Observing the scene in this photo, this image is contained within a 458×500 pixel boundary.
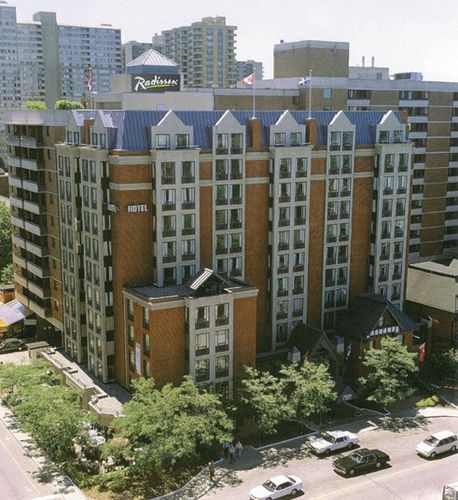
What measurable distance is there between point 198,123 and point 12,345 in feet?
140

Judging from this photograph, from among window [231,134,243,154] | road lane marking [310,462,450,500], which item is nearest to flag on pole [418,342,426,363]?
road lane marking [310,462,450,500]

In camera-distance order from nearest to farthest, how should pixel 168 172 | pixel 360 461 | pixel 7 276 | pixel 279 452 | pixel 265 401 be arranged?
1. pixel 360 461
2. pixel 265 401
3. pixel 279 452
4. pixel 168 172
5. pixel 7 276

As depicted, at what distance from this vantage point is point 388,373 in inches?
2739

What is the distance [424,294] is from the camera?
8706 cm

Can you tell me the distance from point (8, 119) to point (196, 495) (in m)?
56.8

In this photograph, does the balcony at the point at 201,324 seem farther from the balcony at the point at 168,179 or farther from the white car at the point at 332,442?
the white car at the point at 332,442

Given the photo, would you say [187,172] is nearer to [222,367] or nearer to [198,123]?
[198,123]

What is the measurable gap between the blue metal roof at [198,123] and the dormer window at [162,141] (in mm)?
989

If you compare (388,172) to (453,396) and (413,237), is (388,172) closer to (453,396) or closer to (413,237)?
(453,396)

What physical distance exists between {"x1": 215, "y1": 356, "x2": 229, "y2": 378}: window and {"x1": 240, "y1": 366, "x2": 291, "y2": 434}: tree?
2291mm

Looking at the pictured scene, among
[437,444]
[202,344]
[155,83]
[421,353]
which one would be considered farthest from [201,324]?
[155,83]

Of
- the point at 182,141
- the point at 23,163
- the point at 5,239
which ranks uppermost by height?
the point at 182,141

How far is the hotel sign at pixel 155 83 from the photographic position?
253ft

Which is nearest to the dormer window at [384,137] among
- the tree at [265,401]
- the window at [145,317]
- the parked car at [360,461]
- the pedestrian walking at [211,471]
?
the tree at [265,401]
